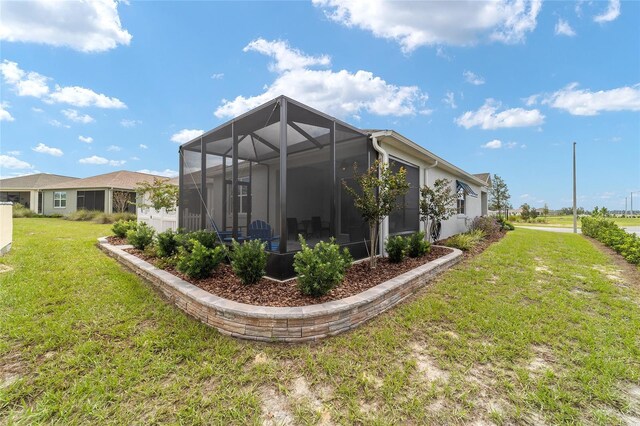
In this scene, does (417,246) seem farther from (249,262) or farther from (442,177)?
(442,177)

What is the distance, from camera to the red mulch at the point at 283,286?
3682 mm

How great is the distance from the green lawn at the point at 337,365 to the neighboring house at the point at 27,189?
3212cm

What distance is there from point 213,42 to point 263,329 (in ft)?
29.1

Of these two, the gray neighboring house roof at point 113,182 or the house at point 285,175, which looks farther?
the gray neighboring house roof at point 113,182

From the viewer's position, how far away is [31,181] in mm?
31625

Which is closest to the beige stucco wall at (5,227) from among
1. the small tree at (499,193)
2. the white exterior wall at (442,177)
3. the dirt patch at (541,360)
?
the white exterior wall at (442,177)

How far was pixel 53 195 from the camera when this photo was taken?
2372cm

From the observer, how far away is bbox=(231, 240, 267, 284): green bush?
13.9ft

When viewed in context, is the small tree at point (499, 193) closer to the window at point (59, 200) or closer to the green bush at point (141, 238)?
the green bush at point (141, 238)

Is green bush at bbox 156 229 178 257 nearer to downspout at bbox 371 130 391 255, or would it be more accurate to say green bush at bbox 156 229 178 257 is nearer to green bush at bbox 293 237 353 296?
green bush at bbox 293 237 353 296

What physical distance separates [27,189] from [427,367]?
39.5 metres

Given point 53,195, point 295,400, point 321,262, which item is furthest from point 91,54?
point 53,195

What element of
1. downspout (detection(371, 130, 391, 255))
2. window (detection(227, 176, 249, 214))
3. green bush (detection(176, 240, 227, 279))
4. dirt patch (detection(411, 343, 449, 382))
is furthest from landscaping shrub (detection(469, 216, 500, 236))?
green bush (detection(176, 240, 227, 279))

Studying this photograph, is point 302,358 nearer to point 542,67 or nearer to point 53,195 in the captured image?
point 542,67
